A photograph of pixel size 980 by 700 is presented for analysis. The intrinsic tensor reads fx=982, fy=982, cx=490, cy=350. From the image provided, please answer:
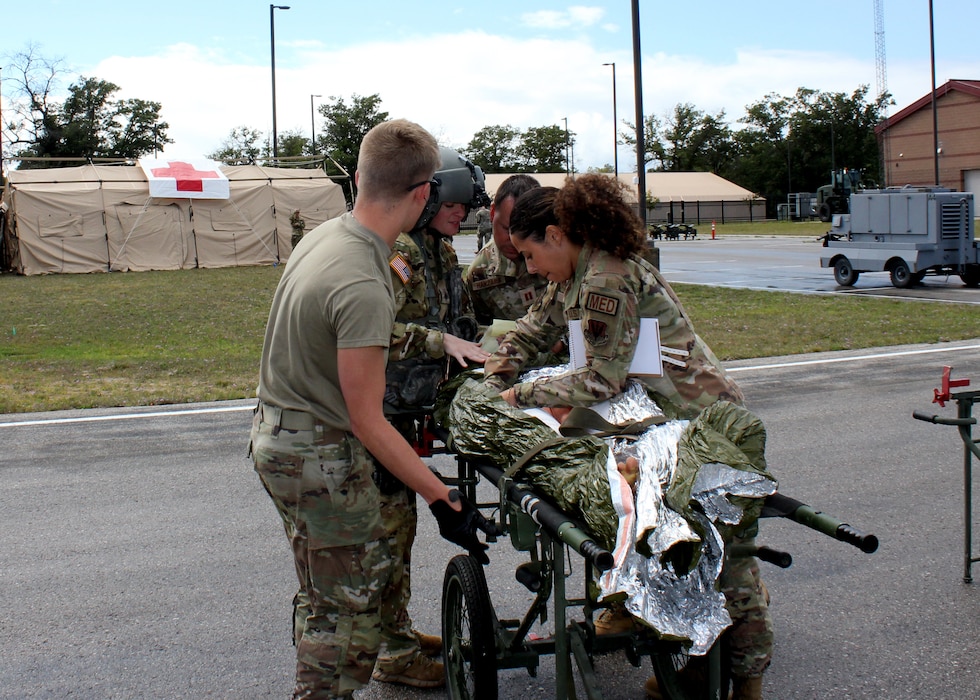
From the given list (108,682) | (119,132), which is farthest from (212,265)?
(119,132)

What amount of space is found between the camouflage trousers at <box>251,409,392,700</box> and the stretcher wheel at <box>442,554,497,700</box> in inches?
13.7

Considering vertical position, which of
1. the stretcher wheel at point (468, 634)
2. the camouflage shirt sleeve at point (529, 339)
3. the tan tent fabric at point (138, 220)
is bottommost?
the stretcher wheel at point (468, 634)

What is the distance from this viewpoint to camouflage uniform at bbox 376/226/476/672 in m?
3.69

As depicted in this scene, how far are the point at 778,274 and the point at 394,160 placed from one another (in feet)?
73.4

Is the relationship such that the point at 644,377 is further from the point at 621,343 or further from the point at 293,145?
the point at 293,145

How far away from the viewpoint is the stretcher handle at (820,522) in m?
2.53

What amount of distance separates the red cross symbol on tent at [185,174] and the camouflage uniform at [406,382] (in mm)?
27339

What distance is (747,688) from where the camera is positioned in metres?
3.27

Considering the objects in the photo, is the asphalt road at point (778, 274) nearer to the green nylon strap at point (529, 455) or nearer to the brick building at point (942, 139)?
the green nylon strap at point (529, 455)

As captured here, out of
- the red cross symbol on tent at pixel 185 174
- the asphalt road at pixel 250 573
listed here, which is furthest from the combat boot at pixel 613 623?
the red cross symbol on tent at pixel 185 174

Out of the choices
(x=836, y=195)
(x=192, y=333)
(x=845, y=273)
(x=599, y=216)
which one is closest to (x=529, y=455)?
(x=599, y=216)

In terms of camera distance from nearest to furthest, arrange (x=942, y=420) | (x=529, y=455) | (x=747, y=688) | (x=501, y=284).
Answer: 1. (x=529, y=455)
2. (x=747, y=688)
3. (x=942, y=420)
4. (x=501, y=284)

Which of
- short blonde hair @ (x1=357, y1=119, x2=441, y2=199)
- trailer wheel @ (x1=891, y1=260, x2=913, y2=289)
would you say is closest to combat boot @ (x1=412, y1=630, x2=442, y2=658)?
short blonde hair @ (x1=357, y1=119, x2=441, y2=199)

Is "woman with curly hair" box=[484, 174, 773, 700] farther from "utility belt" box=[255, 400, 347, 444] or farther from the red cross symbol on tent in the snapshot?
the red cross symbol on tent
